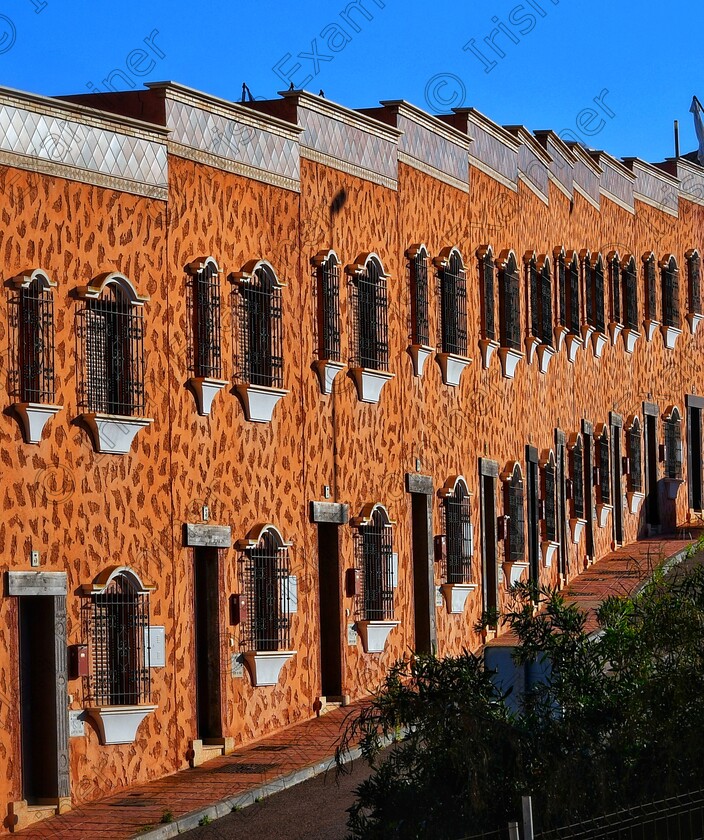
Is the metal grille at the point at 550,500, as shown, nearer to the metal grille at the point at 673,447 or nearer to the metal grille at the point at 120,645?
the metal grille at the point at 673,447

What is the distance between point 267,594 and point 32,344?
526 cm

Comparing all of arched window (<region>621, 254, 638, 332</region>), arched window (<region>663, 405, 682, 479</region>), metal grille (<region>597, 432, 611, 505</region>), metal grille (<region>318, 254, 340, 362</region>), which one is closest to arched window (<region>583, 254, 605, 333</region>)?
arched window (<region>621, 254, 638, 332</region>)

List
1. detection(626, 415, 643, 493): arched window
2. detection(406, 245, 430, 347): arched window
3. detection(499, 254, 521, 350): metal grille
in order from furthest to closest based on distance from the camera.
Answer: detection(626, 415, 643, 493): arched window → detection(499, 254, 521, 350): metal grille → detection(406, 245, 430, 347): arched window

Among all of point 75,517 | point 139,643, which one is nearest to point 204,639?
point 139,643

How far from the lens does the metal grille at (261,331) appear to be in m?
20.7

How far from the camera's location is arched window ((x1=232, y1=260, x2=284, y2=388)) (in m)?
20.6

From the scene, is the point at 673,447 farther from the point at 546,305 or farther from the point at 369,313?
the point at 369,313

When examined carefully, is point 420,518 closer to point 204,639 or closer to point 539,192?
point 204,639

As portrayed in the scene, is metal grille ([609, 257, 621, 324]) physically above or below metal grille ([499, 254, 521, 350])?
above

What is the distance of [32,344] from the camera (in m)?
17.0

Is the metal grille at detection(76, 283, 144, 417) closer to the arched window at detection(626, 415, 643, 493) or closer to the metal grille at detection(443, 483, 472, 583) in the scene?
the metal grille at detection(443, 483, 472, 583)

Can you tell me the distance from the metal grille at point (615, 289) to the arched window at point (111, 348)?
17.6m

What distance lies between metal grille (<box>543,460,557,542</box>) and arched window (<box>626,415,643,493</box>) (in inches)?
194

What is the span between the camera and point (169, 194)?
19281 mm
